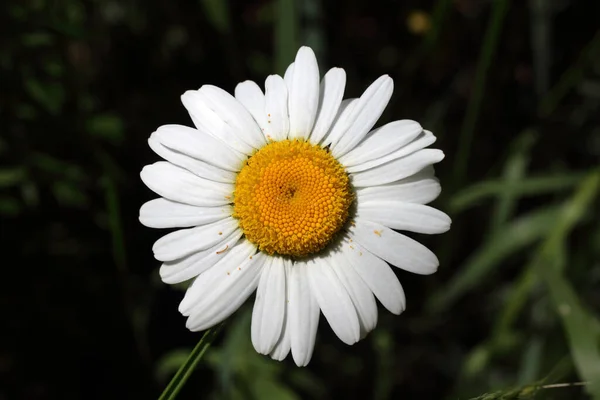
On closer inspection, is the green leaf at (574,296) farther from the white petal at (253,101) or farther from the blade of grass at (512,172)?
the white petal at (253,101)

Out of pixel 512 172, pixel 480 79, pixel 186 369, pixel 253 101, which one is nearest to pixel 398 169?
pixel 253 101

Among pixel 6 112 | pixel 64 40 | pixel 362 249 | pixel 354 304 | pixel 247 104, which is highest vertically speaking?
pixel 64 40

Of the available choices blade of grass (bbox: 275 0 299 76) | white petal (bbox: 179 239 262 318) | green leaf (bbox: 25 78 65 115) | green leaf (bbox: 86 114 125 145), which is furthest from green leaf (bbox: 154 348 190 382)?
blade of grass (bbox: 275 0 299 76)

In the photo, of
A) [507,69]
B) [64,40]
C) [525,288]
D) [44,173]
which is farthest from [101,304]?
[507,69]

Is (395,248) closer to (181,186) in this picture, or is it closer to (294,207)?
(294,207)

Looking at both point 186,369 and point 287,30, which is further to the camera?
point 287,30

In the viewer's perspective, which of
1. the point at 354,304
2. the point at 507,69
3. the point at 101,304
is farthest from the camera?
the point at 507,69

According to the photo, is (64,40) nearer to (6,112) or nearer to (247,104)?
(6,112)
